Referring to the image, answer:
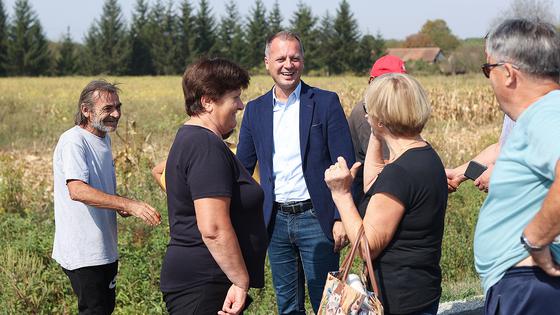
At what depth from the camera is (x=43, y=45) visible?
71.3m

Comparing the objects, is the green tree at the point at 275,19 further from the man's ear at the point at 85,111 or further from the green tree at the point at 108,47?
the man's ear at the point at 85,111

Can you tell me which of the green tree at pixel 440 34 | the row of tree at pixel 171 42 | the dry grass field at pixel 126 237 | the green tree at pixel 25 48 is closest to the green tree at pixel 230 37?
the row of tree at pixel 171 42

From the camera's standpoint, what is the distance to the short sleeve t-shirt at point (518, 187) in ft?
7.70

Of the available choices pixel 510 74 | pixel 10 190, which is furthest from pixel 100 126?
pixel 10 190

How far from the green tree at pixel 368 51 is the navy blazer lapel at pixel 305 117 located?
71.7 meters

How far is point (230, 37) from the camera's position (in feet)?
269

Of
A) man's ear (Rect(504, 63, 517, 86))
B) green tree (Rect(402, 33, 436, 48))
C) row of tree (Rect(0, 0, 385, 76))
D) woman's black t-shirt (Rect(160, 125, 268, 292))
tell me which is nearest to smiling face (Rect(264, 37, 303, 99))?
woman's black t-shirt (Rect(160, 125, 268, 292))

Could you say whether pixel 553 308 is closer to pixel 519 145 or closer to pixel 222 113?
pixel 519 145

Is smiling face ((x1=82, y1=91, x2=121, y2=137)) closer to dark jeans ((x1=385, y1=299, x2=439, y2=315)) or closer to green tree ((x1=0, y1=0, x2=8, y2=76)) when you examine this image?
dark jeans ((x1=385, y1=299, x2=439, y2=315))

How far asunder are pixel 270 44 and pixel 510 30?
234 cm

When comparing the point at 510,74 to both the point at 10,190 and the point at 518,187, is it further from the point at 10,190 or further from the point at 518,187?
the point at 10,190

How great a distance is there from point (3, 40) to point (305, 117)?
73.1 m

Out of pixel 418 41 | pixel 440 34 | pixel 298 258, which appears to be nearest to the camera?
pixel 298 258

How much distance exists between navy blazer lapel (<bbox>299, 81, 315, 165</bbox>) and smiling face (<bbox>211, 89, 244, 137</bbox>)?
1182 mm
